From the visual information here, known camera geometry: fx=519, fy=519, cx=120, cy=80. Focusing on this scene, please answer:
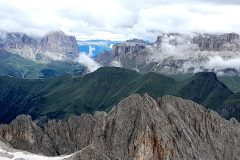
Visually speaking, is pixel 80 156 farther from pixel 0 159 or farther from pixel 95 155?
pixel 0 159

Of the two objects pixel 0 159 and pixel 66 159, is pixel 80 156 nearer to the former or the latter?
pixel 66 159

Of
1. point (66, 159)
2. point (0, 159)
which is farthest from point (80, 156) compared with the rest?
point (0, 159)

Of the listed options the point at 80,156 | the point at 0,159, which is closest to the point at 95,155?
the point at 80,156

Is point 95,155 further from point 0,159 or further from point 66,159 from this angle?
point 0,159
